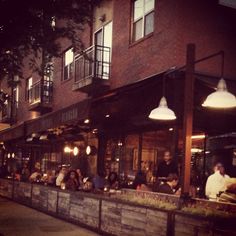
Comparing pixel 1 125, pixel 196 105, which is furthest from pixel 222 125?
pixel 1 125

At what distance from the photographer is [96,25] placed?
1741cm

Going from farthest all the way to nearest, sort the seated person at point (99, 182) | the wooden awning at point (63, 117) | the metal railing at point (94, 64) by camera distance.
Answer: the metal railing at point (94, 64), the seated person at point (99, 182), the wooden awning at point (63, 117)

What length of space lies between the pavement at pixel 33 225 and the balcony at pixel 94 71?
484cm

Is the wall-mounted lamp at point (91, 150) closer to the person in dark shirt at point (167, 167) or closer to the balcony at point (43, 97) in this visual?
the balcony at point (43, 97)

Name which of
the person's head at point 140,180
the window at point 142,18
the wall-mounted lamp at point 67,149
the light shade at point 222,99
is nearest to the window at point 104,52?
the window at point 142,18

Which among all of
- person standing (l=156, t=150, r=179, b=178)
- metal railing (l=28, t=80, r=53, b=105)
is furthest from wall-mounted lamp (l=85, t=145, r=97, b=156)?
person standing (l=156, t=150, r=179, b=178)

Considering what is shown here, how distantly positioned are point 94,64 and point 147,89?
198 inches

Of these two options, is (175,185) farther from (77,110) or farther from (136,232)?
(77,110)

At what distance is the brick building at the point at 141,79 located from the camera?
11477 mm

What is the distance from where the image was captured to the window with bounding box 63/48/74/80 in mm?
19656

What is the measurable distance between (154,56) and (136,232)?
20.1 feet

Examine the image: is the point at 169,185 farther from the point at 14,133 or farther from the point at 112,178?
the point at 14,133

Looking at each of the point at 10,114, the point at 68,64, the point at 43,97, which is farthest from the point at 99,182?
the point at 10,114

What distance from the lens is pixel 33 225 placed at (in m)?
10.9
